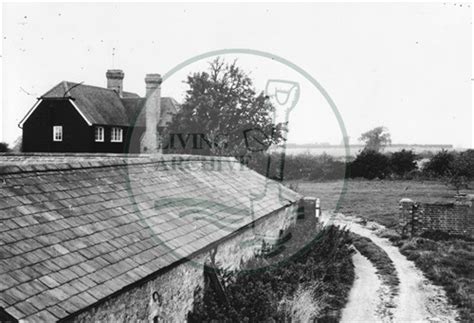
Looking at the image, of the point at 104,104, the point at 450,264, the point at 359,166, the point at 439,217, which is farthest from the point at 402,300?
the point at 104,104

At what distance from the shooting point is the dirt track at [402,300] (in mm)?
10344

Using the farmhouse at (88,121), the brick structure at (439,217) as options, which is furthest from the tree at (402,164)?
the farmhouse at (88,121)

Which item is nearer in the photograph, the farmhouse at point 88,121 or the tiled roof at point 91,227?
the tiled roof at point 91,227

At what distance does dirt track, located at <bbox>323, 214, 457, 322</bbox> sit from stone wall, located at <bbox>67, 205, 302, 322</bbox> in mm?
2996

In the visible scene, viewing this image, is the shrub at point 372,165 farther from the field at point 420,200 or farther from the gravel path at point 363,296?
the gravel path at point 363,296

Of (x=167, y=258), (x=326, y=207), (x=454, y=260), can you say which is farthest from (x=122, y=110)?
(x=167, y=258)

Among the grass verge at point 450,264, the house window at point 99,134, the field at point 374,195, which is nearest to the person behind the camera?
the grass verge at point 450,264

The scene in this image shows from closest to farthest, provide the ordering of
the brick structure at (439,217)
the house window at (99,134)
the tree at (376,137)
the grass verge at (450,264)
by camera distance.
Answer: the grass verge at (450,264), the brick structure at (439,217), the house window at (99,134), the tree at (376,137)

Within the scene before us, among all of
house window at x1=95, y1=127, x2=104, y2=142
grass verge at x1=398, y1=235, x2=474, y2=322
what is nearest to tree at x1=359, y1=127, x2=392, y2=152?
house window at x1=95, y1=127, x2=104, y2=142

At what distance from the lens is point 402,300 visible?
11.5 meters

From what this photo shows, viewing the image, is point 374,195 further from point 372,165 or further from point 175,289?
point 175,289

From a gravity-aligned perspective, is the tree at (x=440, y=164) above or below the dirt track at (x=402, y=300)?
above

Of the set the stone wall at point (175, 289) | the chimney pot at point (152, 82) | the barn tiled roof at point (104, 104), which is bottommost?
the stone wall at point (175, 289)

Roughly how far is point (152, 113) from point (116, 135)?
4412mm
